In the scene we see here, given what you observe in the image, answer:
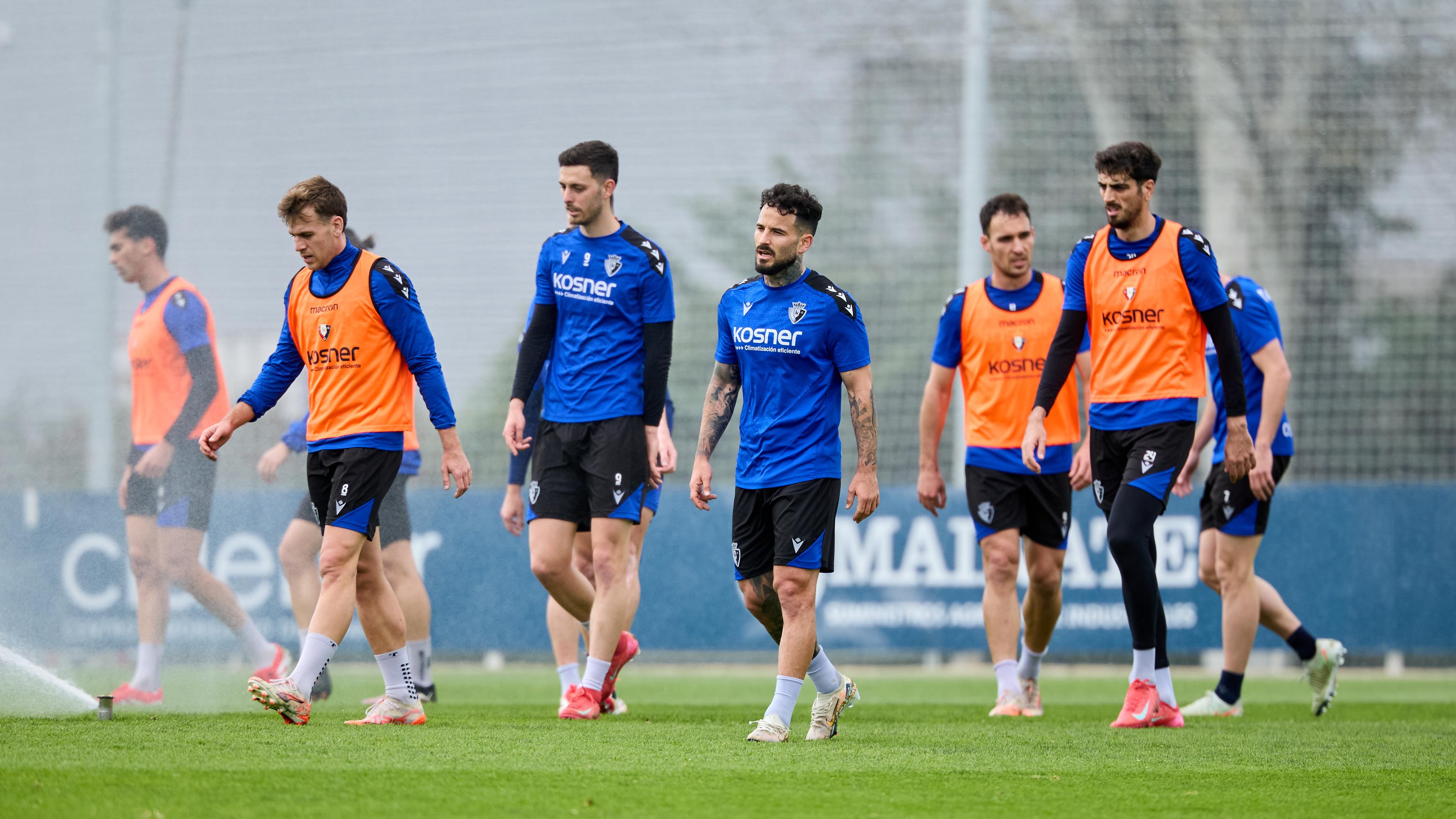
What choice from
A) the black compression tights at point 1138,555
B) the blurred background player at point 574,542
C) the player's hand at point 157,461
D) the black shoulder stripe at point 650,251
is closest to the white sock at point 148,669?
the player's hand at point 157,461

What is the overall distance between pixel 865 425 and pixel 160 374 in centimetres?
392

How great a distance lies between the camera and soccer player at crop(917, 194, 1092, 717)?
716 centimetres

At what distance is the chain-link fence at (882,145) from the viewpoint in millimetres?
15391

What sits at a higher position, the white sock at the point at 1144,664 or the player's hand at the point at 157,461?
the player's hand at the point at 157,461

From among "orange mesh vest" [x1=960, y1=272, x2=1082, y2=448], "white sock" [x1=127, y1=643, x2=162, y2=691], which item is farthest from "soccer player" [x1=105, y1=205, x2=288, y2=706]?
"orange mesh vest" [x1=960, y1=272, x2=1082, y2=448]

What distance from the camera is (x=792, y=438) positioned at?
5.47 metres

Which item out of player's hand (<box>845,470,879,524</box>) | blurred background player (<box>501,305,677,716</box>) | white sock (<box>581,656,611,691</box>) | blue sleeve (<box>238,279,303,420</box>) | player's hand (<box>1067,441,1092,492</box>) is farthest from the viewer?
player's hand (<box>1067,441,1092,492</box>)

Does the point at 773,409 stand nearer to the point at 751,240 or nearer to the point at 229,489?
the point at 229,489

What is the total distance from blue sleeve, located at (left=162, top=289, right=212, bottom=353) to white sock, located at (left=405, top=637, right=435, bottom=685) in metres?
1.91

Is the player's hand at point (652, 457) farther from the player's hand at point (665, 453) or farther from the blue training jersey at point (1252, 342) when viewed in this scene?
the blue training jersey at point (1252, 342)

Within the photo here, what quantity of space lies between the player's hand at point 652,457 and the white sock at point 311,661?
1.55 metres

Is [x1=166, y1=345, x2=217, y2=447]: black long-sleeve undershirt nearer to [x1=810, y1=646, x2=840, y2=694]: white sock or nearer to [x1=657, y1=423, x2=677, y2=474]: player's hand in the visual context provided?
[x1=657, y1=423, x2=677, y2=474]: player's hand

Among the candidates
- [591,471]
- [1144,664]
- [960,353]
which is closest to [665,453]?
[591,471]

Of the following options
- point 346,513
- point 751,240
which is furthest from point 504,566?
point 346,513
